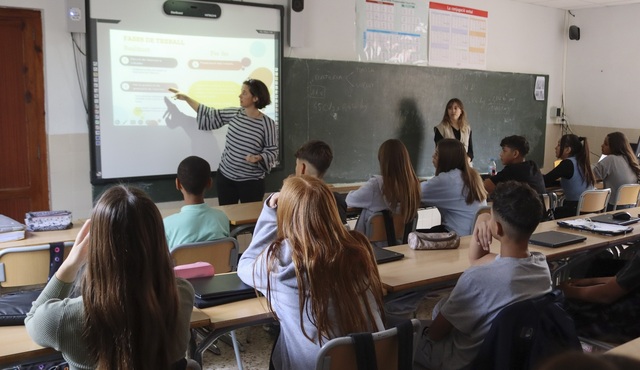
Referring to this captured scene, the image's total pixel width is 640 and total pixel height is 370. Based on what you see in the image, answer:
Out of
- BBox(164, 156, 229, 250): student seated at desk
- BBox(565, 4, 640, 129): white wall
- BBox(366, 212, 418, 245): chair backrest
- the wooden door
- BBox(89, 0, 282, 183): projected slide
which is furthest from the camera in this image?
BBox(565, 4, 640, 129): white wall

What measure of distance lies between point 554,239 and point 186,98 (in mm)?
3050

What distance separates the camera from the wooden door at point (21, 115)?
4.28 m

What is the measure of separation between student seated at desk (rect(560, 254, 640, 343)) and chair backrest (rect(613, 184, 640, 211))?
10.4 ft

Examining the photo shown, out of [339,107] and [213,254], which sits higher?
[339,107]

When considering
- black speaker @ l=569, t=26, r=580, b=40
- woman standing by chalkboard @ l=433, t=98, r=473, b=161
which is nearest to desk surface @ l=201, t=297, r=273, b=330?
woman standing by chalkboard @ l=433, t=98, r=473, b=161

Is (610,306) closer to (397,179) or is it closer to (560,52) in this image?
(397,179)

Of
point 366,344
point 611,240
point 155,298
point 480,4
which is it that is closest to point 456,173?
point 611,240

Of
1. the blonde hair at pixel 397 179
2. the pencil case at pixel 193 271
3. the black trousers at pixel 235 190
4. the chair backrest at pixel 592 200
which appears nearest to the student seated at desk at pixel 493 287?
the pencil case at pixel 193 271

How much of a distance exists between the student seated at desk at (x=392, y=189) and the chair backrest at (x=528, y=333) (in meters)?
2.00

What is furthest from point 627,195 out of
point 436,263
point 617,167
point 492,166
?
point 436,263

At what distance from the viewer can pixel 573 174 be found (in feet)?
18.2

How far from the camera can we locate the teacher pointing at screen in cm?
490

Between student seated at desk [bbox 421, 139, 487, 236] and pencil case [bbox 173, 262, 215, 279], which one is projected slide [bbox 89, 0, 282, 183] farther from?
pencil case [bbox 173, 262, 215, 279]

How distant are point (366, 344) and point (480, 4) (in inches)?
245
